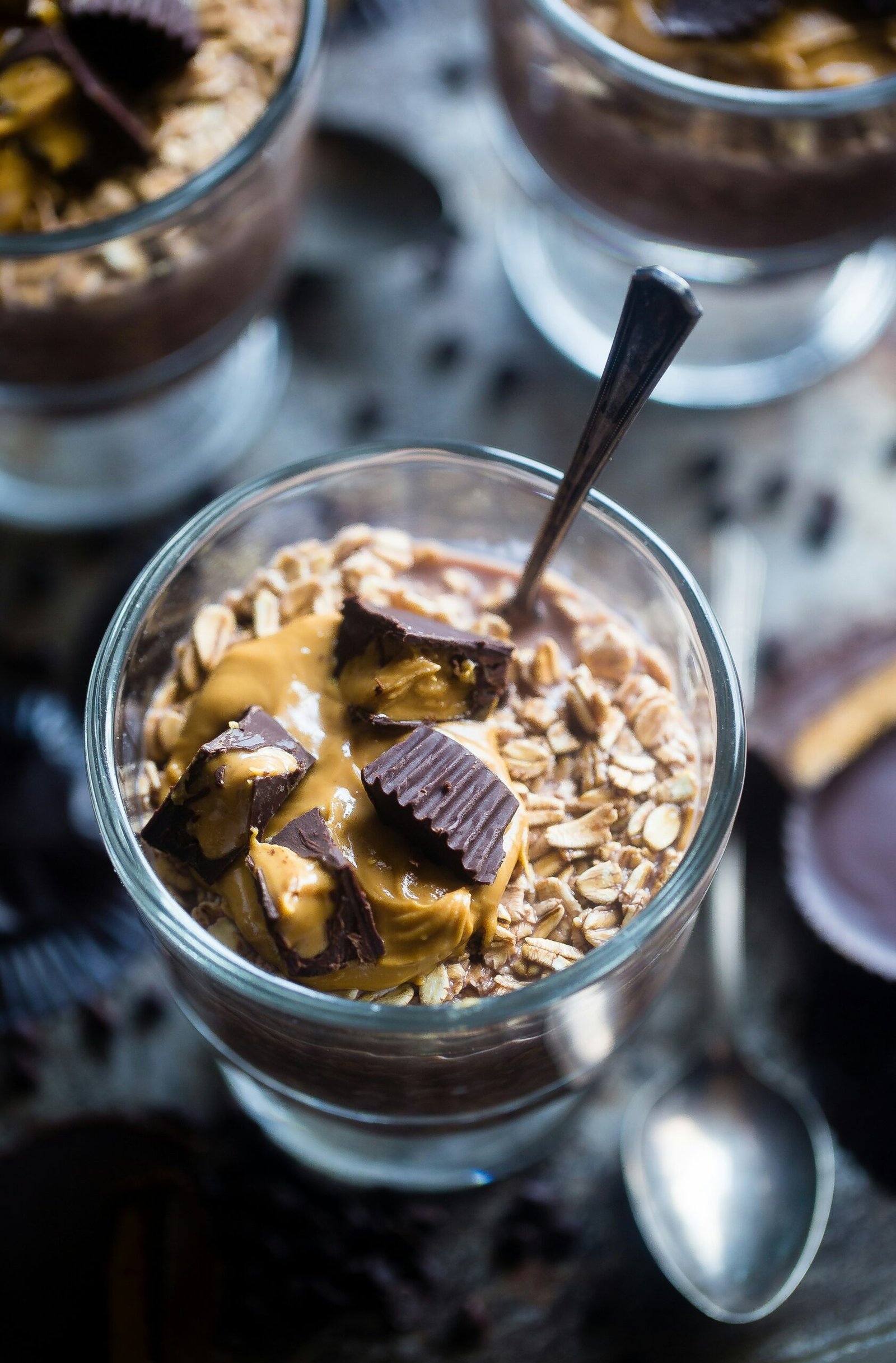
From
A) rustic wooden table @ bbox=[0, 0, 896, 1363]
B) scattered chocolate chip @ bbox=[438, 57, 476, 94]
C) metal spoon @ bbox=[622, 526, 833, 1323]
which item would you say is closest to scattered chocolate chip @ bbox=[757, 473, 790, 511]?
rustic wooden table @ bbox=[0, 0, 896, 1363]

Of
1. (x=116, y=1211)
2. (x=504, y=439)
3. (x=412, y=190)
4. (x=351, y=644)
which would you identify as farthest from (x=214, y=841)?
(x=412, y=190)

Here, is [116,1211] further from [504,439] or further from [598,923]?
[504,439]

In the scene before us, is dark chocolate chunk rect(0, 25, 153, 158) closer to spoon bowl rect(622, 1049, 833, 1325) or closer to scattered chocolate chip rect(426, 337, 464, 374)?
scattered chocolate chip rect(426, 337, 464, 374)

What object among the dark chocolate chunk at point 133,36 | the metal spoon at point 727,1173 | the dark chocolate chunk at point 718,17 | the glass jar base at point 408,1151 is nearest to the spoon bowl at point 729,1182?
the metal spoon at point 727,1173

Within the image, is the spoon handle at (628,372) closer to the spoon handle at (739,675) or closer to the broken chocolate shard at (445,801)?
the broken chocolate shard at (445,801)

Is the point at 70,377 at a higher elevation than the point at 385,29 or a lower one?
lower

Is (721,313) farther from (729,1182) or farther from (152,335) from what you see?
(729,1182)

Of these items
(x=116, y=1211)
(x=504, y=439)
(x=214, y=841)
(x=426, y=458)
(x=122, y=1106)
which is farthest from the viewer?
(x=504, y=439)
